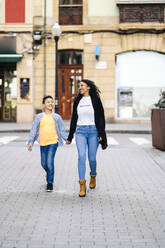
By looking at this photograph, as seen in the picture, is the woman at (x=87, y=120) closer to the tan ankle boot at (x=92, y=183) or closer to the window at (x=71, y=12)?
the tan ankle boot at (x=92, y=183)

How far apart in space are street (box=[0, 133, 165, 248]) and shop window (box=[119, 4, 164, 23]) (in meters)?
13.6

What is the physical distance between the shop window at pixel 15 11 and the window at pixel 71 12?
1889 mm

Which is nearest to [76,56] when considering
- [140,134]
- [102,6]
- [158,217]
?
[102,6]

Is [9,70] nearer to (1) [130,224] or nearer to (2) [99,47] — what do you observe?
(2) [99,47]

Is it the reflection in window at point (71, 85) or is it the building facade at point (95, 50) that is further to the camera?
the reflection in window at point (71, 85)

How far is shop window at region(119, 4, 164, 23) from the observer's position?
74.4 ft

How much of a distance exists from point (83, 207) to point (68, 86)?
18014mm

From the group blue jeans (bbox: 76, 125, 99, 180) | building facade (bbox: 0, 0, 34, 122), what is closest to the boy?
blue jeans (bbox: 76, 125, 99, 180)

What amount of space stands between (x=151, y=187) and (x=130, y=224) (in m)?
2.35

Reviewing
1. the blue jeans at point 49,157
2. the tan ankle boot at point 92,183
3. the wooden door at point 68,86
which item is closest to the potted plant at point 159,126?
the tan ankle boot at point 92,183

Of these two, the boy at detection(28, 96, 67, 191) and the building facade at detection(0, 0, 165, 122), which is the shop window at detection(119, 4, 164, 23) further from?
the boy at detection(28, 96, 67, 191)

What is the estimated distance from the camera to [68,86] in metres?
23.6

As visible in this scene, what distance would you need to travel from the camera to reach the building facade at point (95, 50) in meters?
22.8

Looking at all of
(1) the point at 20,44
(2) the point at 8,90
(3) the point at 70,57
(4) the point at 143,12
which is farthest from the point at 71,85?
(4) the point at 143,12
